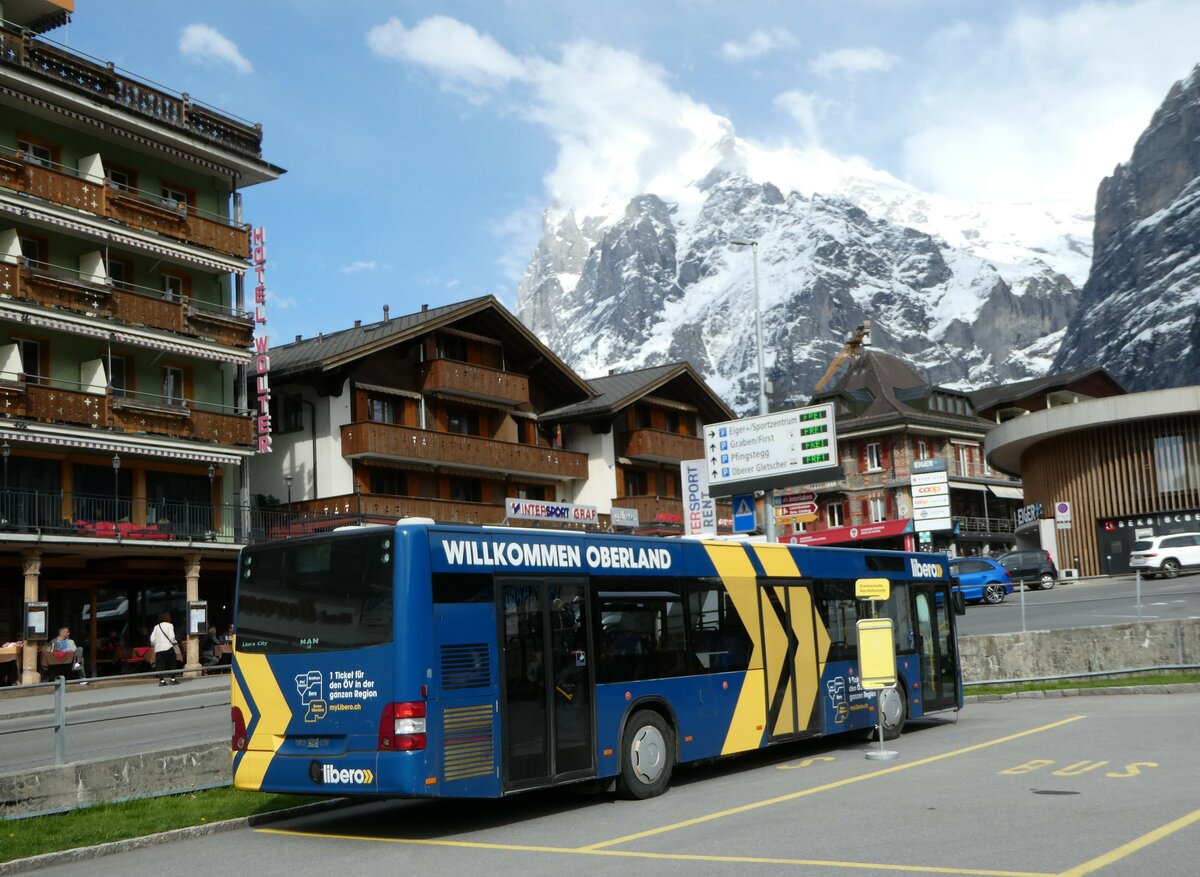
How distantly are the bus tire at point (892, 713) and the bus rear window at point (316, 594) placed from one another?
26.9ft

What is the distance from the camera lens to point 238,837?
11.8m

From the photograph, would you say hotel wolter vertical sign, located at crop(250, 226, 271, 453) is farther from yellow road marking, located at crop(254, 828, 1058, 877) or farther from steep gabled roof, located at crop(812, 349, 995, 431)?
steep gabled roof, located at crop(812, 349, 995, 431)

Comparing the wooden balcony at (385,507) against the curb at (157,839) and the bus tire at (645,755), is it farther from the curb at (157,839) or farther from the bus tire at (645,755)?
the bus tire at (645,755)

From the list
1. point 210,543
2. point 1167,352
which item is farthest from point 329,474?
point 1167,352

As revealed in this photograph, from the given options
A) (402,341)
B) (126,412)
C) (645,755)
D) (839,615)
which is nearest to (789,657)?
(839,615)

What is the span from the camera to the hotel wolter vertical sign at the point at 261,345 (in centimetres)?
4028

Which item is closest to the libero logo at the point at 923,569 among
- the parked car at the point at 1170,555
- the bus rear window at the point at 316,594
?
the bus rear window at the point at 316,594

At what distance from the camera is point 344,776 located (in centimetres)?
1111

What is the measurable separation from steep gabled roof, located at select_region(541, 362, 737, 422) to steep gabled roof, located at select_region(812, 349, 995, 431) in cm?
2333

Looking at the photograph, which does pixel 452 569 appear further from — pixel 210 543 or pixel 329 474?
pixel 329 474

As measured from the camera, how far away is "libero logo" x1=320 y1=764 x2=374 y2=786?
1098 centimetres

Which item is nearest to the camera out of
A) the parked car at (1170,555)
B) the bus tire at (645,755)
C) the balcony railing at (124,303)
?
the bus tire at (645,755)

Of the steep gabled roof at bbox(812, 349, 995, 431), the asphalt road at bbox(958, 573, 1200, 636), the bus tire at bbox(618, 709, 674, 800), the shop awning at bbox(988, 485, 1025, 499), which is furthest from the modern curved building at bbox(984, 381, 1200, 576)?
the bus tire at bbox(618, 709, 674, 800)

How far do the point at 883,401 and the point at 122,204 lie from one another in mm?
55570
